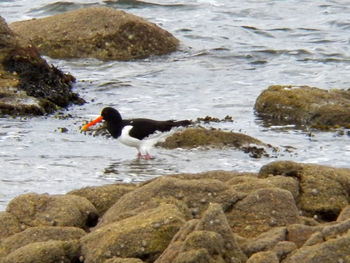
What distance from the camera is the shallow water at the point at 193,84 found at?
959cm

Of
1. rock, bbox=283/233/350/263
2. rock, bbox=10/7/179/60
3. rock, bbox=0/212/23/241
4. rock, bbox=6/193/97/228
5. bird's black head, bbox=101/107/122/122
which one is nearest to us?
rock, bbox=283/233/350/263

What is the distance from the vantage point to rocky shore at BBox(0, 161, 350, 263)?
188 inches

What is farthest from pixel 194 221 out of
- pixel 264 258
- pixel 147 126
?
pixel 147 126

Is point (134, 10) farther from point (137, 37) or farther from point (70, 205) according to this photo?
point (70, 205)

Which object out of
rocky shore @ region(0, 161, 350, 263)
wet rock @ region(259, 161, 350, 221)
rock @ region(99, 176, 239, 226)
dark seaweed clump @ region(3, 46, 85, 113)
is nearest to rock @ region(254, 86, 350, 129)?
dark seaweed clump @ region(3, 46, 85, 113)

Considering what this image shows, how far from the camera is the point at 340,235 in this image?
477cm

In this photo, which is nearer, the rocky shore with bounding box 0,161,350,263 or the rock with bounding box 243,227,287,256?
the rocky shore with bounding box 0,161,350,263

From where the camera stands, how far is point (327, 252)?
14.8ft

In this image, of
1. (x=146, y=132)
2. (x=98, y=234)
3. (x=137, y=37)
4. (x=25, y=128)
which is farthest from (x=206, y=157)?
(x=137, y=37)

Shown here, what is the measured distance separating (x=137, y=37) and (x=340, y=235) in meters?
11.6

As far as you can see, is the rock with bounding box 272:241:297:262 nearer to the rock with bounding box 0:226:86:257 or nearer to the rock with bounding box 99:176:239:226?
the rock with bounding box 99:176:239:226

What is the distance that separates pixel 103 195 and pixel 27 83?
6.05 metres

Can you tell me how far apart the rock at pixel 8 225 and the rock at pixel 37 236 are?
0.80 feet

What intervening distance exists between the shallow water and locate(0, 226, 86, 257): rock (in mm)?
2154
